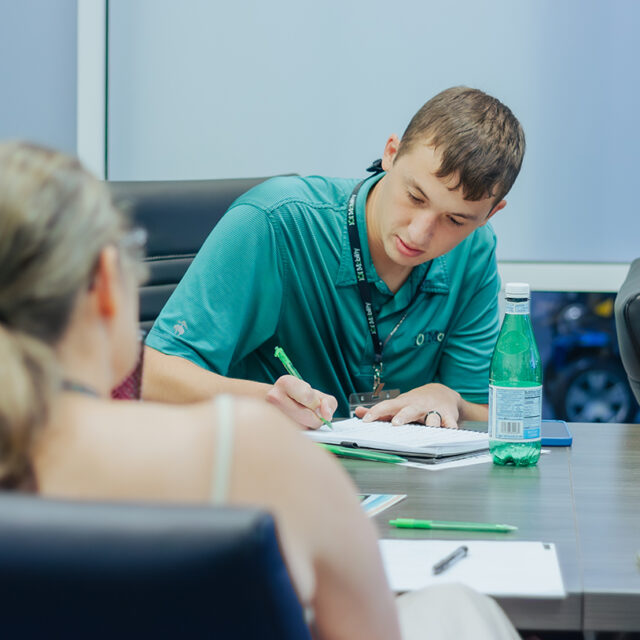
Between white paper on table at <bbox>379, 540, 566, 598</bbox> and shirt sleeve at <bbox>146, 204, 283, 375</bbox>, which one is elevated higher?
shirt sleeve at <bbox>146, 204, 283, 375</bbox>

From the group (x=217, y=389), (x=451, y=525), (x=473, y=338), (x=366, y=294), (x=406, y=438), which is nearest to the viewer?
(x=451, y=525)

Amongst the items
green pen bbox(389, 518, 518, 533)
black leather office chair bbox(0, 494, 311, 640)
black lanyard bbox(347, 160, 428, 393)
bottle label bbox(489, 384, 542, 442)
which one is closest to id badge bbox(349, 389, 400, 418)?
black lanyard bbox(347, 160, 428, 393)

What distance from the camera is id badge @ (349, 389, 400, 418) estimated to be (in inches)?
67.5

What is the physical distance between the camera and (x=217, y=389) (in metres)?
1.61

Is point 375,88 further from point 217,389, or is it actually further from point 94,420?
point 94,420

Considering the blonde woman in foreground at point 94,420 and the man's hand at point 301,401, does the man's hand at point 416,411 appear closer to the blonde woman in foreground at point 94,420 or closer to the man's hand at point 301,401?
the man's hand at point 301,401

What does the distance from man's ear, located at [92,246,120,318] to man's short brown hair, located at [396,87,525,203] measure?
113 cm

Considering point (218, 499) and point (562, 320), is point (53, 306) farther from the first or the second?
point (562, 320)

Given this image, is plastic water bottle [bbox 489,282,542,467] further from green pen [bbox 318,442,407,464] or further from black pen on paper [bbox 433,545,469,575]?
black pen on paper [bbox 433,545,469,575]

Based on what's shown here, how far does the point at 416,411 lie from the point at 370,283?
0.35 meters

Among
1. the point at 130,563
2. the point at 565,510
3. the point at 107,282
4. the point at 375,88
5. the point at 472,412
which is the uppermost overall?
the point at 375,88

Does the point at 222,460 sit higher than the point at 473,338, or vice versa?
the point at 222,460

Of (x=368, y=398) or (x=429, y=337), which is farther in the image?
(x=429, y=337)

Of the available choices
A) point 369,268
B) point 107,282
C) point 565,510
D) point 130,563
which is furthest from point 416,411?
point 130,563
